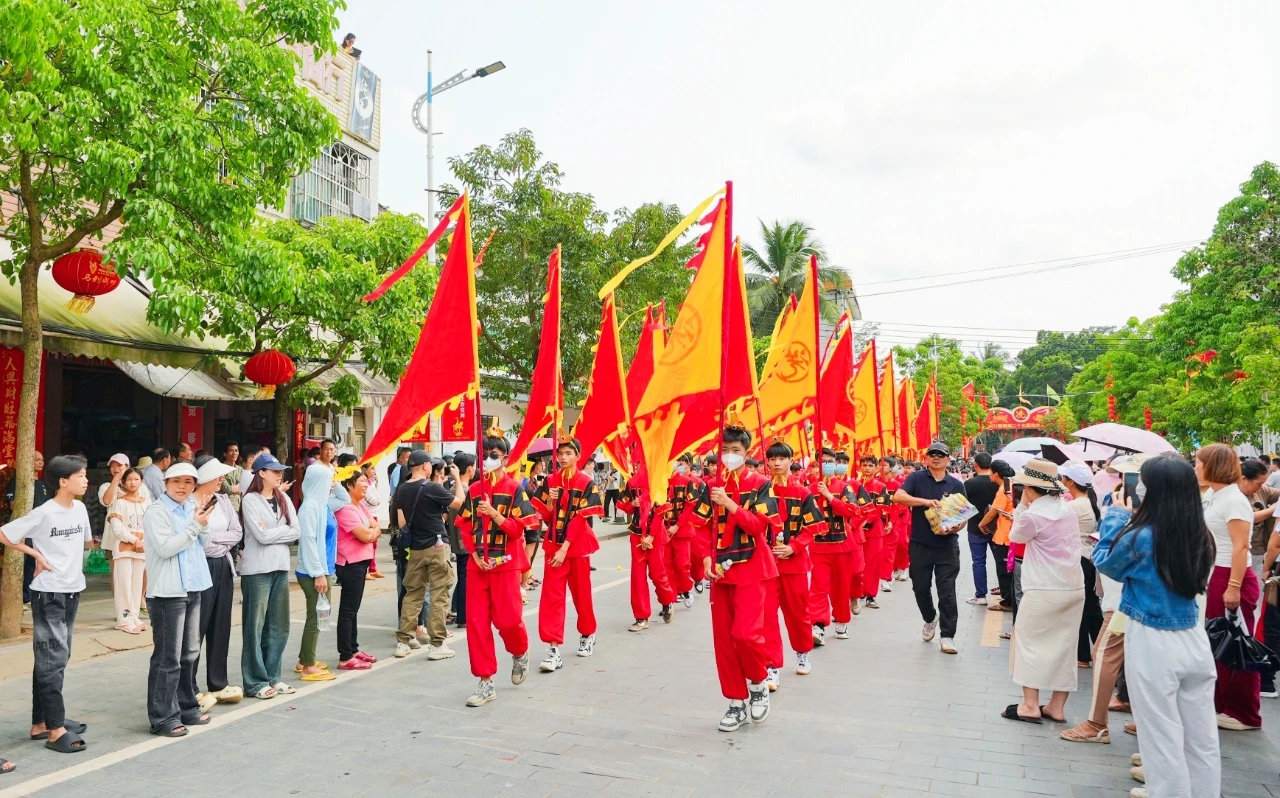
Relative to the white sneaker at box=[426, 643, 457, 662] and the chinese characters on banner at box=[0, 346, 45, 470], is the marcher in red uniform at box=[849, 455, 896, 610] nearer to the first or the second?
the white sneaker at box=[426, 643, 457, 662]

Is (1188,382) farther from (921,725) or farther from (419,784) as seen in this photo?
(419,784)

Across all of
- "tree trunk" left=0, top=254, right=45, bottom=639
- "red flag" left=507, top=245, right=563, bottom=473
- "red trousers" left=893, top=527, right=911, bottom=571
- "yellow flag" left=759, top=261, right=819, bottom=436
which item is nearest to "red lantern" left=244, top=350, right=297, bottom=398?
"tree trunk" left=0, top=254, right=45, bottom=639

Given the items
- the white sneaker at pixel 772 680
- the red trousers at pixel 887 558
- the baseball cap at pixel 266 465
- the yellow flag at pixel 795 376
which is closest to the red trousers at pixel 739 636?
the white sneaker at pixel 772 680

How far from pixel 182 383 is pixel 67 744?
26.7 ft

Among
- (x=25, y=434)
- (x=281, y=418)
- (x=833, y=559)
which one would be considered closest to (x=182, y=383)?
(x=281, y=418)

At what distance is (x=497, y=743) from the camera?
Answer: 540 cm

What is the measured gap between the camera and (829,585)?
27.9 ft

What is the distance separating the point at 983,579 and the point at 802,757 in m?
6.59

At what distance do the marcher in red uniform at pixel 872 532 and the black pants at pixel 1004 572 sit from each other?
1227 millimetres

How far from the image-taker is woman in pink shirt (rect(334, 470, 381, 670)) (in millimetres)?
7504

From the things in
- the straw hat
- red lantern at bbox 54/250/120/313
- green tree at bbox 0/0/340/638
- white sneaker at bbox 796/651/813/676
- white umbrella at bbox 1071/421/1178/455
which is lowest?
white sneaker at bbox 796/651/813/676

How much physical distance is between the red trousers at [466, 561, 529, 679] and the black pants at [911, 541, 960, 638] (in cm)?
378

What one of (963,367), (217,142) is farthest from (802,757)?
(963,367)

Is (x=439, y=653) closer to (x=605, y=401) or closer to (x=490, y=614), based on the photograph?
(x=490, y=614)
